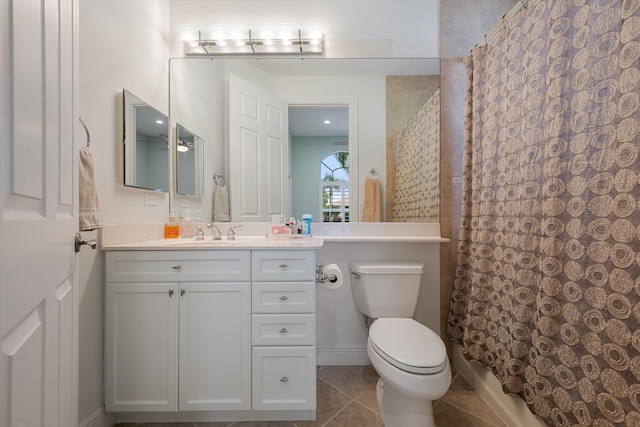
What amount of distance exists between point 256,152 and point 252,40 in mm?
805

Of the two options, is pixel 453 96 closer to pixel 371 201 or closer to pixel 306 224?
pixel 371 201

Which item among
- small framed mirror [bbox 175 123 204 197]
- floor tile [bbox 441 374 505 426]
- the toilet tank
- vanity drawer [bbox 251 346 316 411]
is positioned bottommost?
floor tile [bbox 441 374 505 426]

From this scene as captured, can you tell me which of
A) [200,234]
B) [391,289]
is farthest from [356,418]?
[200,234]

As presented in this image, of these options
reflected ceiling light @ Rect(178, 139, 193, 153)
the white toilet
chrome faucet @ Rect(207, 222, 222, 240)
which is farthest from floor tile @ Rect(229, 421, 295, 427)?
reflected ceiling light @ Rect(178, 139, 193, 153)

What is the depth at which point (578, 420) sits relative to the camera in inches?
37.1

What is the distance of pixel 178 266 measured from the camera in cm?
131

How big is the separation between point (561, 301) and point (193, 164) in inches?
84.7

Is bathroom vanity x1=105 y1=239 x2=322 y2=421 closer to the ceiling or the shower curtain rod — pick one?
the ceiling

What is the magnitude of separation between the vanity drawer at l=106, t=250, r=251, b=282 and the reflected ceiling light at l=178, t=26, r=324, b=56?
1511mm

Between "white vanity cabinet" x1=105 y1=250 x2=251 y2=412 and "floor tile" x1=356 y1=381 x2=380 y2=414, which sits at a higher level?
"white vanity cabinet" x1=105 y1=250 x2=251 y2=412

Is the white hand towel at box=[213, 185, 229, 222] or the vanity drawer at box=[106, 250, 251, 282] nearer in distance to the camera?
the vanity drawer at box=[106, 250, 251, 282]

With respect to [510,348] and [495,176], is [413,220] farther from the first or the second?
[510,348]

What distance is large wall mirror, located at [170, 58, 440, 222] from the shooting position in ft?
6.20

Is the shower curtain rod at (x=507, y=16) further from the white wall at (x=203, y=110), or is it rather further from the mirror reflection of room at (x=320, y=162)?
the white wall at (x=203, y=110)
